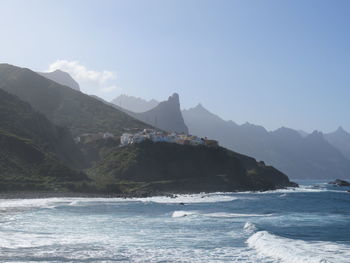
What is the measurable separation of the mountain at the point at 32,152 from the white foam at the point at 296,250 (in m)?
72.4

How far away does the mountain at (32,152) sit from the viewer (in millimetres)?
105125

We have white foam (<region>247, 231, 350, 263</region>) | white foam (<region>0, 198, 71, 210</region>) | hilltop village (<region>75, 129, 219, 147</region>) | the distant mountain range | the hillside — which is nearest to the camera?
white foam (<region>247, 231, 350, 263</region>)

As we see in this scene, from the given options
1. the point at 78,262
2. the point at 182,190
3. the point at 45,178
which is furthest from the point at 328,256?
the point at 182,190

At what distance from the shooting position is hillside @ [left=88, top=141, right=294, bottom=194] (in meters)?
132

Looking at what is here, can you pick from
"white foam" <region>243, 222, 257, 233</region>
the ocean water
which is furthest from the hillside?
"white foam" <region>243, 222, 257, 233</region>

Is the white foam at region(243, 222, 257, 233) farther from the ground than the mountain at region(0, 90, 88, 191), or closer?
closer

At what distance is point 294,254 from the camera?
32.4 m

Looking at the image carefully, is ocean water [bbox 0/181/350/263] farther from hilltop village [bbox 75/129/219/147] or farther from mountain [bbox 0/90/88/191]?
hilltop village [bbox 75/129/219/147]

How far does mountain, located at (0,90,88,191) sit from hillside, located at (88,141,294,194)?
1128 centimetres

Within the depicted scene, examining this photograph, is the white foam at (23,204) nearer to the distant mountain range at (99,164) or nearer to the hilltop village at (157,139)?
the distant mountain range at (99,164)

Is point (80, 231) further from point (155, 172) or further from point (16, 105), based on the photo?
point (16, 105)

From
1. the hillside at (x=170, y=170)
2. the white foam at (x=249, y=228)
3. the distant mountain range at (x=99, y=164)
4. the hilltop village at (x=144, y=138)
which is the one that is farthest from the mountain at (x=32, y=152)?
the white foam at (x=249, y=228)

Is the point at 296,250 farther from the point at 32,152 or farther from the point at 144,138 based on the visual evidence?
the point at 144,138

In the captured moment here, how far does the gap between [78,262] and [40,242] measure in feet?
28.2
